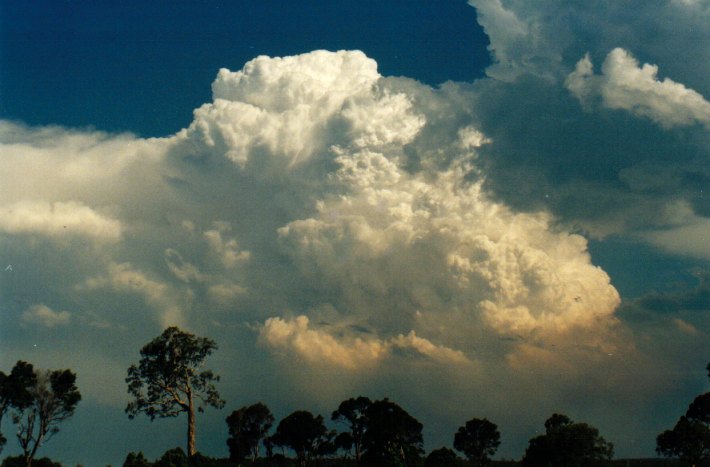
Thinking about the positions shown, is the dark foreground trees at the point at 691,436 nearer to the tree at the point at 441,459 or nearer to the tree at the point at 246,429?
the tree at the point at 441,459

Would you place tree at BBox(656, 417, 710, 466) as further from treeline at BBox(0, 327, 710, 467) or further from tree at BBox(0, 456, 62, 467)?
tree at BBox(0, 456, 62, 467)

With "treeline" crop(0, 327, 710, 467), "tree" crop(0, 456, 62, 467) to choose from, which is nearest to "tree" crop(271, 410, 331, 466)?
"treeline" crop(0, 327, 710, 467)

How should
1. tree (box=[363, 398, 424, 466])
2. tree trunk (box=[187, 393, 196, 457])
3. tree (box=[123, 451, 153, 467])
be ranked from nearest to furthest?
tree (box=[123, 451, 153, 467]), tree trunk (box=[187, 393, 196, 457]), tree (box=[363, 398, 424, 466])

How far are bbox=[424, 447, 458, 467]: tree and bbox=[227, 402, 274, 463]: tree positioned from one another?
5816cm

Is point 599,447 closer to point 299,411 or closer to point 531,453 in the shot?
point 531,453

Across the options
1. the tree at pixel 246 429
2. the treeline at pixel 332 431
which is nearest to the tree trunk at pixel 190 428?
the treeline at pixel 332 431

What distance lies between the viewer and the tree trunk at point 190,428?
87.6 metres

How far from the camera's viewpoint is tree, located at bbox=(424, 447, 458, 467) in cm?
8556

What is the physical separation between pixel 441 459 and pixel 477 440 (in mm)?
40692

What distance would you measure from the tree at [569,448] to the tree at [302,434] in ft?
169

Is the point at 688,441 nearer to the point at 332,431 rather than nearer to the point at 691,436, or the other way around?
the point at 691,436

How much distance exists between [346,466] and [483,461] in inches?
938

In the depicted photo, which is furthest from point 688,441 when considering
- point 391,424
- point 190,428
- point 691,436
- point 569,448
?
point 190,428

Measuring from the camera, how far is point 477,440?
125625mm
